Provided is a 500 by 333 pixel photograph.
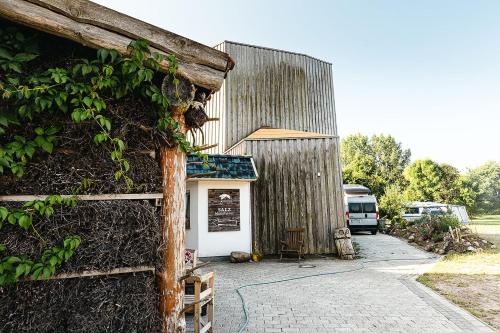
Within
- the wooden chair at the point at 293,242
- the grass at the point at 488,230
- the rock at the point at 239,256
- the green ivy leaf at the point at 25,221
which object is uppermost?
the green ivy leaf at the point at 25,221

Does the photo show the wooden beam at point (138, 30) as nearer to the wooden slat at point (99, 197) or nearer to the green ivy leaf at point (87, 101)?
the green ivy leaf at point (87, 101)

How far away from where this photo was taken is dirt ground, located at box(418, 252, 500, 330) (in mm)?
5344

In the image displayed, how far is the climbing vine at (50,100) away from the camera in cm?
256

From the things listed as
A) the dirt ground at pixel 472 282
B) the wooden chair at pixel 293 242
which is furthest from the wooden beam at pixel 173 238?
the wooden chair at pixel 293 242

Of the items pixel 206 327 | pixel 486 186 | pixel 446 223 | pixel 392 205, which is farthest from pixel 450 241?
pixel 486 186

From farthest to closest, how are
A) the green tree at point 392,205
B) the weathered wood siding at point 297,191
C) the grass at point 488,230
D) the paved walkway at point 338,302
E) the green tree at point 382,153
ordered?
the green tree at point 382,153, the green tree at point 392,205, the grass at point 488,230, the weathered wood siding at point 297,191, the paved walkway at point 338,302

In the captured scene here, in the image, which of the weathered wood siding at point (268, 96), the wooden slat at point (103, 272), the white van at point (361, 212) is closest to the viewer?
the wooden slat at point (103, 272)

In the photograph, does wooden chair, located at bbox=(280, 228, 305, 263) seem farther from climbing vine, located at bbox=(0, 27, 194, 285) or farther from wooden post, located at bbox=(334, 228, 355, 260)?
climbing vine, located at bbox=(0, 27, 194, 285)

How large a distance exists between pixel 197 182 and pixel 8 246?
25.2ft

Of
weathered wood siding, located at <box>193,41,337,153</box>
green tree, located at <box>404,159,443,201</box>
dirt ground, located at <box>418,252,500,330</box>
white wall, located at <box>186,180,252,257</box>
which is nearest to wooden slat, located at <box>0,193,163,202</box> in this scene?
dirt ground, located at <box>418,252,500,330</box>

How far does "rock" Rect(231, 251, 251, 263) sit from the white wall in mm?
293

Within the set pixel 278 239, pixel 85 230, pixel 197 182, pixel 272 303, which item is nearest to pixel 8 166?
pixel 85 230

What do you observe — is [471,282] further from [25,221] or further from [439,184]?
[439,184]

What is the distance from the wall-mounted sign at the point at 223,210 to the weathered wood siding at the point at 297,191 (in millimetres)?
815
